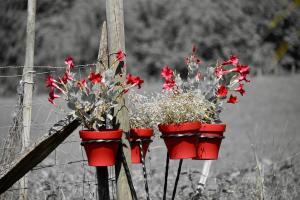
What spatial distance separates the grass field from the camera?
16.5 ft

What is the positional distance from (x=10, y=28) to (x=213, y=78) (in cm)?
2487

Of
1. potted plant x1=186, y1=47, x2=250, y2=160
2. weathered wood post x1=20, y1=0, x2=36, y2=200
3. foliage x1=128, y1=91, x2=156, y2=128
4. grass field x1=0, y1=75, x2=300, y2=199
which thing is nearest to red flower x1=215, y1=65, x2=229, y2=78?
potted plant x1=186, y1=47, x2=250, y2=160

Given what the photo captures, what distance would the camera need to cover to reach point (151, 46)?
24.8 metres

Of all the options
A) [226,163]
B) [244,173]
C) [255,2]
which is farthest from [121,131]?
[255,2]

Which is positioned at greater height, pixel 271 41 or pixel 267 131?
pixel 271 41

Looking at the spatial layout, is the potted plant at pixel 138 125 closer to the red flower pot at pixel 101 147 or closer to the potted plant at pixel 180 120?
the potted plant at pixel 180 120

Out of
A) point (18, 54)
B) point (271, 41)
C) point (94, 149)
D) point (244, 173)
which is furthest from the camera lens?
point (18, 54)

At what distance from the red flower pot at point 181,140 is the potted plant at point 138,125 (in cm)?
20

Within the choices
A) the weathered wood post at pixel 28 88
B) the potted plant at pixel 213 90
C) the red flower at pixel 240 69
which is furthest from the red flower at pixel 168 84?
the weathered wood post at pixel 28 88

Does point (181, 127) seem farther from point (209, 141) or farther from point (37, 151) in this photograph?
point (37, 151)

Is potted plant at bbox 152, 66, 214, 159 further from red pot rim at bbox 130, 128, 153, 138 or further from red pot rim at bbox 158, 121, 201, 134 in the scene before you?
red pot rim at bbox 130, 128, 153, 138

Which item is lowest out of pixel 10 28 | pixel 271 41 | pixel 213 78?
pixel 213 78

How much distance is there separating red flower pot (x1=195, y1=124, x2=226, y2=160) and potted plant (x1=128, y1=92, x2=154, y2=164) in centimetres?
34

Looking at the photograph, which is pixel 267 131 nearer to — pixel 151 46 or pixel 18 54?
pixel 151 46
